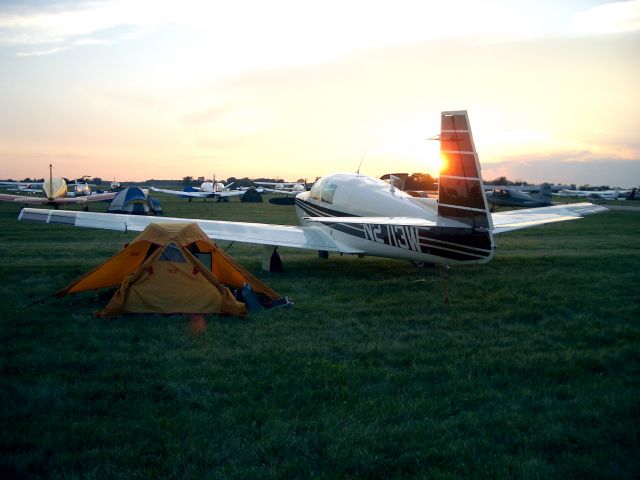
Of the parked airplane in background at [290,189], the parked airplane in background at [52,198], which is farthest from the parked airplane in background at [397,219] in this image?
the parked airplane in background at [290,189]

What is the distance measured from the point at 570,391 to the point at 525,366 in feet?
2.38

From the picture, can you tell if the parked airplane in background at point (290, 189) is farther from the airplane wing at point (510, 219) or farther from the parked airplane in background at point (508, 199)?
the airplane wing at point (510, 219)

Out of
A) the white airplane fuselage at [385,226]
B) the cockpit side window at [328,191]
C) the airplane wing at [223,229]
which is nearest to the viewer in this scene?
the white airplane fuselage at [385,226]

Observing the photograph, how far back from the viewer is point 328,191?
566 inches

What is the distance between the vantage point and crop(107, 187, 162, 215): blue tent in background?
29.3 meters

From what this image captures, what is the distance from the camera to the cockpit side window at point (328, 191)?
559 inches

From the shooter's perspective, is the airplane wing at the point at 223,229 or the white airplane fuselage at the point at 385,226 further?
the airplane wing at the point at 223,229

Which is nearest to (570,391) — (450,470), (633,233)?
(450,470)

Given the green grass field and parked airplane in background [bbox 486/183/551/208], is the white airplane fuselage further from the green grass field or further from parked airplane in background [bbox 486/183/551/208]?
parked airplane in background [bbox 486/183/551/208]

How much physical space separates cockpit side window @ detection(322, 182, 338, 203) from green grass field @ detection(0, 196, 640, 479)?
14.4 feet

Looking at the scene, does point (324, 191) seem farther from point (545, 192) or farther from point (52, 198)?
point (545, 192)

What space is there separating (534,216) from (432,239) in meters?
5.41

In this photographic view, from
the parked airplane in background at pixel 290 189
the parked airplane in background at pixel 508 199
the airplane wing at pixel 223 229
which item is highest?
the parked airplane in background at pixel 290 189

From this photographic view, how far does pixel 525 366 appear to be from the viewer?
20.1 ft
